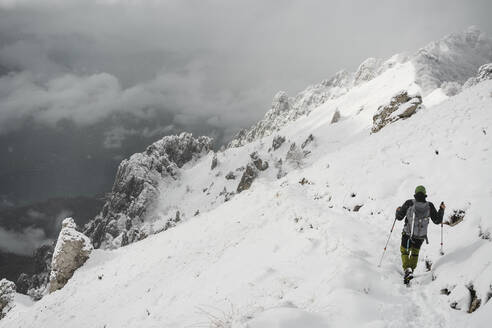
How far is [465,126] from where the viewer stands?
15.9 m

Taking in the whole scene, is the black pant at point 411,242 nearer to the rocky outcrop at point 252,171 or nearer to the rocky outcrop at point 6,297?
the rocky outcrop at point 6,297

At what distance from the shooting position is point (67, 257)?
86.0ft

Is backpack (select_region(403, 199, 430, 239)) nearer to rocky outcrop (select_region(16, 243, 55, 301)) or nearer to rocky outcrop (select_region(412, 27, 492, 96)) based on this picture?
rocky outcrop (select_region(412, 27, 492, 96))

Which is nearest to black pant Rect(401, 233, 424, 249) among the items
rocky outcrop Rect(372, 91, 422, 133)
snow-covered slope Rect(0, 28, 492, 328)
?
snow-covered slope Rect(0, 28, 492, 328)

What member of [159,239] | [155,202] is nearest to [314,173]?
[159,239]

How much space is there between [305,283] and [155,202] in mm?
117175

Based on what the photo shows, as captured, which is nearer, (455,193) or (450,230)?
(450,230)

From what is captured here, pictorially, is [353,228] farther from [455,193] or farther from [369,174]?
[369,174]

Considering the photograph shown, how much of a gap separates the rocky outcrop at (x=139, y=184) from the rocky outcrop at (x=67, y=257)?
71.0m

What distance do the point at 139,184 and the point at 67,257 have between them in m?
104

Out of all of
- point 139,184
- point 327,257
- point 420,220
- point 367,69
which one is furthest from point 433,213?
point 367,69

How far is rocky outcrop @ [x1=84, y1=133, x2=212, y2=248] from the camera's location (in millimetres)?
116875

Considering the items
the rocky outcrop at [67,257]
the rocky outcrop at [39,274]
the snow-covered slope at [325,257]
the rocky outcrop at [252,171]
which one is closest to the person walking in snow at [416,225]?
the snow-covered slope at [325,257]

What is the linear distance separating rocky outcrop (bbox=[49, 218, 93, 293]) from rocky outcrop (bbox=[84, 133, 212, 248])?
233 ft
